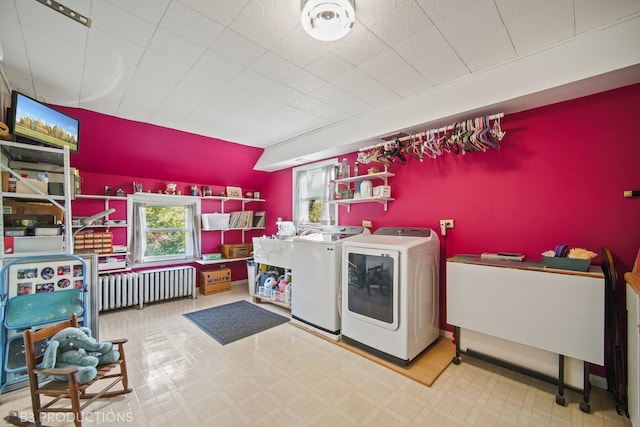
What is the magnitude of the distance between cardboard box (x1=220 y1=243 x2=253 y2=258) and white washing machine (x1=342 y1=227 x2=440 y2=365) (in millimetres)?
2958

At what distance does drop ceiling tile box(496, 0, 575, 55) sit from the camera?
1.61 meters

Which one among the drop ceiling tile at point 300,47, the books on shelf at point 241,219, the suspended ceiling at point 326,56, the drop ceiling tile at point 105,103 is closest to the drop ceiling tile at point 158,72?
the suspended ceiling at point 326,56

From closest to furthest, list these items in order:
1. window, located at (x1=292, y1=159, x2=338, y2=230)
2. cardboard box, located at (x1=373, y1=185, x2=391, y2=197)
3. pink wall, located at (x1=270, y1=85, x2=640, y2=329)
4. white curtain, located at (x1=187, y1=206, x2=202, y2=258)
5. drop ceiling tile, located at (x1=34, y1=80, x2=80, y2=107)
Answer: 1. pink wall, located at (x1=270, y1=85, x2=640, y2=329)
2. drop ceiling tile, located at (x1=34, y1=80, x2=80, y2=107)
3. cardboard box, located at (x1=373, y1=185, x2=391, y2=197)
4. window, located at (x1=292, y1=159, x2=338, y2=230)
5. white curtain, located at (x1=187, y1=206, x2=202, y2=258)

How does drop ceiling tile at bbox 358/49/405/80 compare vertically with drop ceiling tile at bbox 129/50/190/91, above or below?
below

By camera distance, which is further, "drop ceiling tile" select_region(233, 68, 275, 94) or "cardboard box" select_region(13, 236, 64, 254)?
"drop ceiling tile" select_region(233, 68, 275, 94)

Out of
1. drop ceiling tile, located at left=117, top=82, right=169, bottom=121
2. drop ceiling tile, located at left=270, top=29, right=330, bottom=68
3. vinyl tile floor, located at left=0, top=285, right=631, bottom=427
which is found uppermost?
drop ceiling tile, located at left=117, top=82, right=169, bottom=121

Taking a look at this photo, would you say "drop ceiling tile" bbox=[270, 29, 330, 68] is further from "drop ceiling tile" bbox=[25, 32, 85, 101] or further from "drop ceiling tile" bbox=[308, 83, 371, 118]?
"drop ceiling tile" bbox=[25, 32, 85, 101]

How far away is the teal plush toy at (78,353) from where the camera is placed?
5.43ft

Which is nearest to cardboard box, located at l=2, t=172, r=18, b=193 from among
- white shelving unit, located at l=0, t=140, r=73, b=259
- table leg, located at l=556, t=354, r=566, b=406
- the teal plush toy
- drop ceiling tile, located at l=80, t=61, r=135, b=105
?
white shelving unit, located at l=0, t=140, r=73, b=259

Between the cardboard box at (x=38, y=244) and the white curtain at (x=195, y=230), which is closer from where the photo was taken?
the cardboard box at (x=38, y=244)

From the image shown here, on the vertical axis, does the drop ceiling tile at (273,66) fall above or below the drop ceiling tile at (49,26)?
below

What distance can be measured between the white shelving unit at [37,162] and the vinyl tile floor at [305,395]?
1.28 m

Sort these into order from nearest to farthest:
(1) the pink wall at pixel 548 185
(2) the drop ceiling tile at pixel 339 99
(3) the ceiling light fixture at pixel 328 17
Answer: (3) the ceiling light fixture at pixel 328 17 < (1) the pink wall at pixel 548 185 < (2) the drop ceiling tile at pixel 339 99

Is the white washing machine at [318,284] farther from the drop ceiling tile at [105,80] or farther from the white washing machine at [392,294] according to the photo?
the drop ceiling tile at [105,80]
